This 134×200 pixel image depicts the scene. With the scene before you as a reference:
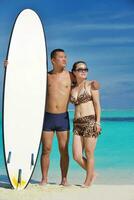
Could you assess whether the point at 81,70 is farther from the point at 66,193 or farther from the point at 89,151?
the point at 66,193

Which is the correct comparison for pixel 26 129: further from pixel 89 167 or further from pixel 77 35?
pixel 77 35

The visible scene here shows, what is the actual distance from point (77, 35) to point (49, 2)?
355mm

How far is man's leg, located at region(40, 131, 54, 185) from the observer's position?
4738 millimetres

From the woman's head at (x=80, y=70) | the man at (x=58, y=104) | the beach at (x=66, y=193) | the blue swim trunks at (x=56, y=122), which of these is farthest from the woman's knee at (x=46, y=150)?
the woman's head at (x=80, y=70)

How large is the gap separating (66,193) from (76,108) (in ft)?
1.97

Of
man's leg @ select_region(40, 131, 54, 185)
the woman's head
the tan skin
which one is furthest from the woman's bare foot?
the woman's head

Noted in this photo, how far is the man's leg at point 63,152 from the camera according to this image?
186 inches

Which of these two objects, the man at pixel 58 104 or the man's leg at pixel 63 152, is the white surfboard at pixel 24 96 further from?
the man's leg at pixel 63 152

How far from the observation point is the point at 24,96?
185 inches

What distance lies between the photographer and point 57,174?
5020 millimetres

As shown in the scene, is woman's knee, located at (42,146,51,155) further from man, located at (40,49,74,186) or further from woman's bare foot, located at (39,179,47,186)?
woman's bare foot, located at (39,179,47,186)

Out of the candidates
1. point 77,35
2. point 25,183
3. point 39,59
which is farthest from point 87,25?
point 25,183

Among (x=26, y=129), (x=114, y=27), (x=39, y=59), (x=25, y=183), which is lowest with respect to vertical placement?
(x=25, y=183)

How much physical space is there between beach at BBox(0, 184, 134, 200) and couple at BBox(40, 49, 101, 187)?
0.12 meters
